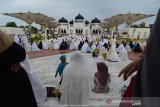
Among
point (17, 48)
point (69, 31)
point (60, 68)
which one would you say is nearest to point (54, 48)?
point (60, 68)

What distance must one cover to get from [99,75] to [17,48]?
5.31 m

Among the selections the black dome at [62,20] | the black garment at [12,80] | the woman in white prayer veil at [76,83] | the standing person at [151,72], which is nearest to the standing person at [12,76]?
the black garment at [12,80]

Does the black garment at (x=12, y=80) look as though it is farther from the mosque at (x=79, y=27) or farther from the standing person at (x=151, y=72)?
the mosque at (x=79, y=27)

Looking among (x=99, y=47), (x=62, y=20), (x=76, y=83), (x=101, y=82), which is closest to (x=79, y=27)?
(x=62, y=20)

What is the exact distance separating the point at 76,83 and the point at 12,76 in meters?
3.15

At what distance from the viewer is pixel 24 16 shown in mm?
29719

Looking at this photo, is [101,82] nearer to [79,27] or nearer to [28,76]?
[28,76]

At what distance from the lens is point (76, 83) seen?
476 centimetres

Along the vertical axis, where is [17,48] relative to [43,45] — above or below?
above

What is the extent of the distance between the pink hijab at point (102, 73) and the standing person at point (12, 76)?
4.95 meters

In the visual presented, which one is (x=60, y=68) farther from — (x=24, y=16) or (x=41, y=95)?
(x=24, y=16)

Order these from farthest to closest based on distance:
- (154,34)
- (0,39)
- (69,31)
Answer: (69,31) → (0,39) → (154,34)

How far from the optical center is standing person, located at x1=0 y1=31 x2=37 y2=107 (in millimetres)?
1549

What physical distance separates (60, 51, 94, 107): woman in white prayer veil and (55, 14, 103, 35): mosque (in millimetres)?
72741
